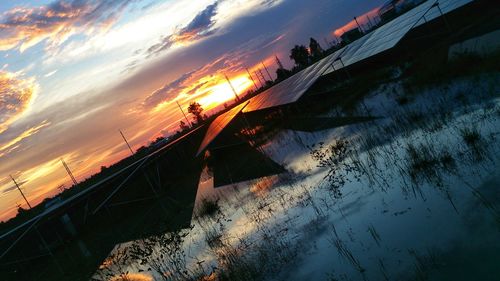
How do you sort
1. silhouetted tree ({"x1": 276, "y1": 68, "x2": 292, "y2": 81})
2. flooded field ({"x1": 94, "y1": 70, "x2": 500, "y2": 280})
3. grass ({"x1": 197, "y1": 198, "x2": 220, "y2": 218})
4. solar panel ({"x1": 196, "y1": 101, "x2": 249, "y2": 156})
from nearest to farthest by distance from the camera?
flooded field ({"x1": 94, "y1": 70, "x2": 500, "y2": 280}) → grass ({"x1": 197, "y1": 198, "x2": 220, "y2": 218}) → solar panel ({"x1": 196, "y1": 101, "x2": 249, "y2": 156}) → silhouetted tree ({"x1": 276, "y1": 68, "x2": 292, "y2": 81})

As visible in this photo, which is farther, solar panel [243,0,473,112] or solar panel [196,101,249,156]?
solar panel [196,101,249,156]

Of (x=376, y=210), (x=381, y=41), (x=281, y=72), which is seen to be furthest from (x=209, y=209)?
(x=281, y=72)

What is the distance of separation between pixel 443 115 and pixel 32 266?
1007 inches

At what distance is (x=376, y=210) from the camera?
307 inches

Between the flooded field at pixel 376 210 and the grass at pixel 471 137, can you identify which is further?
the grass at pixel 471 137

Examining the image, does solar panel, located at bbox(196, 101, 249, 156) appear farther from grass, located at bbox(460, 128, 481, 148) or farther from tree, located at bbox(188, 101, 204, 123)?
tree, located at bbox(188, 101, 204, 123)

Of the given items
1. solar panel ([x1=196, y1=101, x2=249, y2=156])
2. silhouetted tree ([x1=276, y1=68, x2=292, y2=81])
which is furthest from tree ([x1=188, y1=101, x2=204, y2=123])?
solar panel ([x1=196, y1=101, x2=249, y2=156])

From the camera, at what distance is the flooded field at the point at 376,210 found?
18.8 ft

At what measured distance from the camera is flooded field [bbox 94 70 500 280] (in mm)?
5727

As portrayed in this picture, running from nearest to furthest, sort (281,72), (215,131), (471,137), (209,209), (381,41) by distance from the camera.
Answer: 1. (471,137)
2. (209,209)
3. (381,41)
4. (215,131)
5. (281,72)

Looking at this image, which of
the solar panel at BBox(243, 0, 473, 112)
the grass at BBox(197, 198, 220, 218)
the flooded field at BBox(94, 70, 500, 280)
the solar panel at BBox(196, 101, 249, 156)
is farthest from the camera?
the solar panel at BBox(196, 101, 249, 156)

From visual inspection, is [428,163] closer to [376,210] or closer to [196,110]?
[376,210]

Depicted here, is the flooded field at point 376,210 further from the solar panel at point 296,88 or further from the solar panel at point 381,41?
the solar panel at point 296,88

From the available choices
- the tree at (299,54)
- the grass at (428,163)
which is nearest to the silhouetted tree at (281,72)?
the tree at (299,54)
